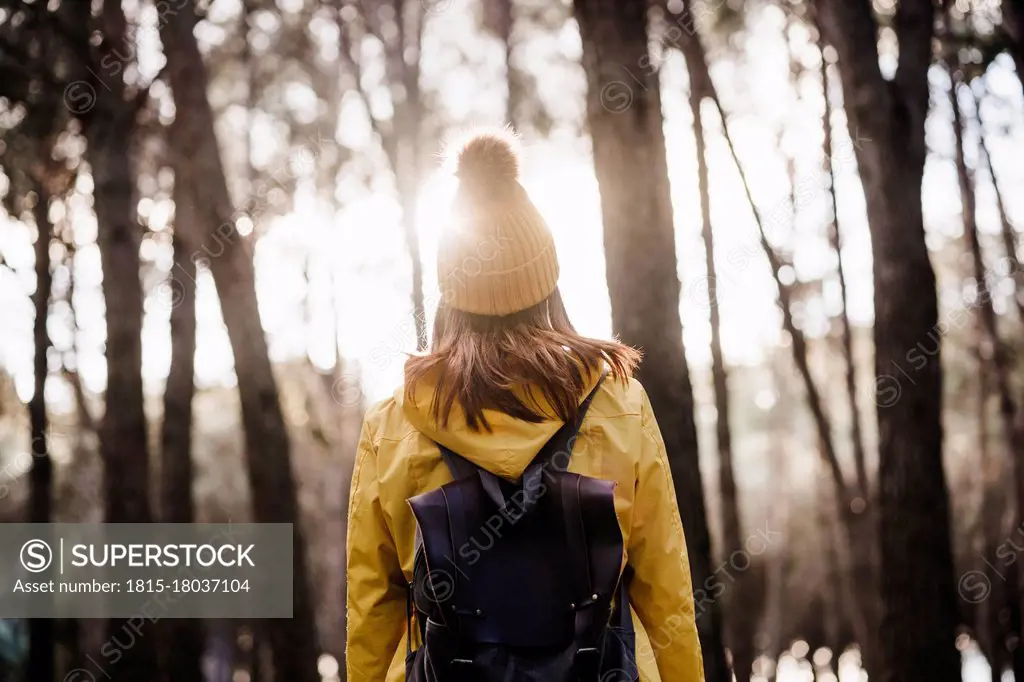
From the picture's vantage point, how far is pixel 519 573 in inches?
80.0

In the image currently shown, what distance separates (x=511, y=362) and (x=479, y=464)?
10.1 inches

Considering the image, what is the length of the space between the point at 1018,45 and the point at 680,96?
4647 mm

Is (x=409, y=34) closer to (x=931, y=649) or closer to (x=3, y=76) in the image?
(x=3, y=76)

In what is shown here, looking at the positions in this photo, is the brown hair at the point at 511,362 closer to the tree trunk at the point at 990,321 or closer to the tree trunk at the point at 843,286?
the tree trunk at the point at 843,286

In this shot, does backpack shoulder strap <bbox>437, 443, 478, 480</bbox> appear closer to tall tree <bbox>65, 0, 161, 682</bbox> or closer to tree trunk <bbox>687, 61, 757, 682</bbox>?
tall tree <bbox>65, 0, 161, 682</bbox>

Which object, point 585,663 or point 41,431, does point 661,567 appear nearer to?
point 585,663

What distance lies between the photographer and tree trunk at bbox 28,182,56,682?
32.1 ft

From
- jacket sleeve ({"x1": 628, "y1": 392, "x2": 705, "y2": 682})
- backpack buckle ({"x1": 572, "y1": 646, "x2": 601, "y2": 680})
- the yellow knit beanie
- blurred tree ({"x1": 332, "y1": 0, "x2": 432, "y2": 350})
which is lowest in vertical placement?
backpack buckle ({"x1": 572, "y1": 646, "x2": 601, "y2": 680})

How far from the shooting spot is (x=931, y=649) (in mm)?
5336

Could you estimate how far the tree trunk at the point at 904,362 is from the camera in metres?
5.39

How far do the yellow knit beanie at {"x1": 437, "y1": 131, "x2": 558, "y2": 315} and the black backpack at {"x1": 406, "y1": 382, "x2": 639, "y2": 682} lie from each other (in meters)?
0.44

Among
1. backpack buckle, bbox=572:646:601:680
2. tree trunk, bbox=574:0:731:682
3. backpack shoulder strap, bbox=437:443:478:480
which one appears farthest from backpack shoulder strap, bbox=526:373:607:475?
tree trunk, bbox=574:0:731:682

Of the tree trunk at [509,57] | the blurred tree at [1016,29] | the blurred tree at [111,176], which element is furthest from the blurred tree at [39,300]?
the blurred tree at [1016,29]

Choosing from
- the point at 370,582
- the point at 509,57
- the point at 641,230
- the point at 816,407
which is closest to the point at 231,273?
the point at 641,230
